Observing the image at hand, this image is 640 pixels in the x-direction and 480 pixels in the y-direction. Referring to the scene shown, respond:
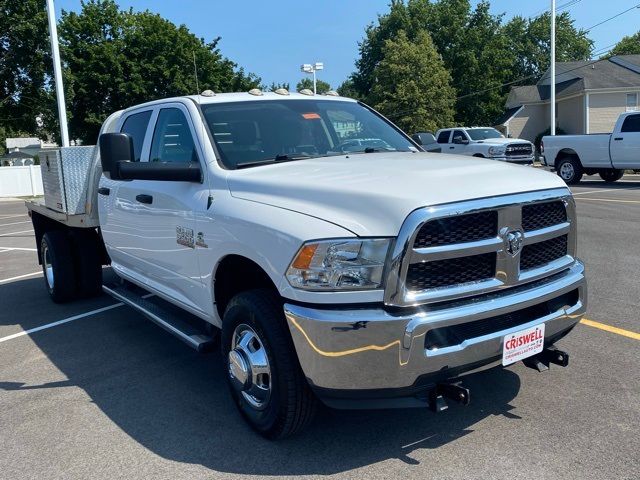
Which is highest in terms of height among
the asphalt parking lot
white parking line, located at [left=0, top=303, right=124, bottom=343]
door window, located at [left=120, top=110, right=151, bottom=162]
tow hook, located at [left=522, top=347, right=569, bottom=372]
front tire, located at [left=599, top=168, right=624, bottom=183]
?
door window, located at [left=120, top=110, right=151, bottom=162]

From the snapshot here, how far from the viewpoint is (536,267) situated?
139 inches

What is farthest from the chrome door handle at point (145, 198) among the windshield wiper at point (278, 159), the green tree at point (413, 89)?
the green tree at point (413, 89)

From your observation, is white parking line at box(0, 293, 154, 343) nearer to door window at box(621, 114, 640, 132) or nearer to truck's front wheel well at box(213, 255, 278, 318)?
truck's front wheel well at box(213, 255, 278, 318)

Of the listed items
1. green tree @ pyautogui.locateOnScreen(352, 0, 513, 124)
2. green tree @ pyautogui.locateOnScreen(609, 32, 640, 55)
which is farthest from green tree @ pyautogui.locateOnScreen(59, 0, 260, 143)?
green tree @ pyautogui.locateOnScreen(609, 32, 640, 55)

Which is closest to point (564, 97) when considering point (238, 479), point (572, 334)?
point (572, 334)

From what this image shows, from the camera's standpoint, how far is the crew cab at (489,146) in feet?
72.8

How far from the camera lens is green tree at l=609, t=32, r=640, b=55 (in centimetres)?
7331

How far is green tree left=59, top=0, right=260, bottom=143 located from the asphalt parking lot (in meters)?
36.4

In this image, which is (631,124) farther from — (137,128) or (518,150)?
(137,128)

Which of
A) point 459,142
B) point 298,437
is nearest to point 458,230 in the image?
point 298,437

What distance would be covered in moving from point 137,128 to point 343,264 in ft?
11.0

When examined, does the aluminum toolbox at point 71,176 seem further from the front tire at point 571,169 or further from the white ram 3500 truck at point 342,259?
the front tire at point 571,169

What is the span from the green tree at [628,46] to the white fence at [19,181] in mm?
67236

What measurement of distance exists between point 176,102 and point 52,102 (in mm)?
38187
